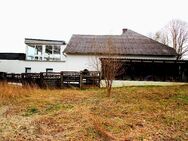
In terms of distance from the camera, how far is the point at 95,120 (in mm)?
10695

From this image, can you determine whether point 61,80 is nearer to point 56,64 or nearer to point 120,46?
point 56,64

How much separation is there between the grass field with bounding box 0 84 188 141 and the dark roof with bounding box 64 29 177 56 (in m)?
17.3

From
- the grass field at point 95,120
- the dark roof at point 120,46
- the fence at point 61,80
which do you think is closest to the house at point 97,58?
the dark roof at point 120,46

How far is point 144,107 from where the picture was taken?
13.6 metres

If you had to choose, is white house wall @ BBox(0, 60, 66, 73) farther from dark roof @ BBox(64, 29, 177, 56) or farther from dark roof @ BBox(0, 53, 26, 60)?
dark roof @ BBox(64, 29, 177, 56)

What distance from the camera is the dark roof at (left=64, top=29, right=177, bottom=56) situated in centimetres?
3347

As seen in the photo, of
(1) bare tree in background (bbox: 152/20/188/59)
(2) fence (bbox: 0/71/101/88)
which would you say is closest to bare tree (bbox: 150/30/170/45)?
Answer: (1) bare tree in background (bbox: 152/20/188/59)

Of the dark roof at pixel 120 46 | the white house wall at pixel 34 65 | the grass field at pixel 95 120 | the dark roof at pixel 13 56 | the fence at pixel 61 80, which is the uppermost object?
the dark roof at pixel 120 46

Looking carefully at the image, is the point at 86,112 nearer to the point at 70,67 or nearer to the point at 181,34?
the point at 70,67

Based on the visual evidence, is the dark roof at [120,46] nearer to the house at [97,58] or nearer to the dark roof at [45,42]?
the house at [97,58]

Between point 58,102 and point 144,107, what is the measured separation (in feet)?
12.8

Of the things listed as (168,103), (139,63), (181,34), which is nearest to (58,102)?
(168,103)

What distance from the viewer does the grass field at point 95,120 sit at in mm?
9242

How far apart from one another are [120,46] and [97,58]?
4.08 meters
